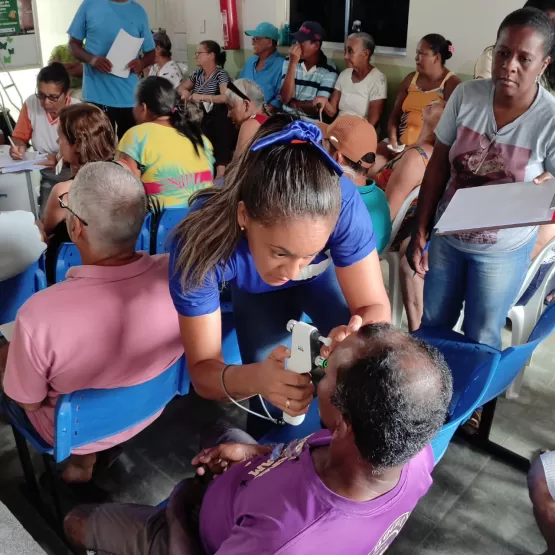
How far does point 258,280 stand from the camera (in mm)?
1440

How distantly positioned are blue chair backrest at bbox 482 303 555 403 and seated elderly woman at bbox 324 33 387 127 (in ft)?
11.0

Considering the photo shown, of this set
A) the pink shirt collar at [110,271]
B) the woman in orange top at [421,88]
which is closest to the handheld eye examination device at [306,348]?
the pink shirt collar at [110,271]

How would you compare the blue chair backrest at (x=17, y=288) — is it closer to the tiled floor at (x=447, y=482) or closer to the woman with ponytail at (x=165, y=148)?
the tiled floor at (x=447, y=482)

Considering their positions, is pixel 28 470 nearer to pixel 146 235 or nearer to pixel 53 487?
pixel 53 487

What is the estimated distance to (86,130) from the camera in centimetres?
254

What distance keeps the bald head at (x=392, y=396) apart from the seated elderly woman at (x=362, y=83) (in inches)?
154

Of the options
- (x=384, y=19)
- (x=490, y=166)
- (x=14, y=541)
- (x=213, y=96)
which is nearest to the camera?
(x=14, y=541)

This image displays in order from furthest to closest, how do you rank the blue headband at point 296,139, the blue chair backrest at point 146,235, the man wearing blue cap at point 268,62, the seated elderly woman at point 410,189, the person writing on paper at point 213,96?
the man wearing blue cap at point 268,62 < the person writing on paper at point 213,96 < the seated elderly woman at point 410,189 < the blue chair backrest at point 146,235 < the blue headband at point 296,139

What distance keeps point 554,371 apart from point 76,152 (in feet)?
8.13

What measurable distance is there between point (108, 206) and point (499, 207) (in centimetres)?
112

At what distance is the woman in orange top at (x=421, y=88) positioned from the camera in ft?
13.2

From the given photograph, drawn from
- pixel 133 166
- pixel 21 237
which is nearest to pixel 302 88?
pixel 133 166

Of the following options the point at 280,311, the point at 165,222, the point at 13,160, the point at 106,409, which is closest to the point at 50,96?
the point at 13,160

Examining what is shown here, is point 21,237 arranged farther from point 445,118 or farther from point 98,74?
point 98,74
